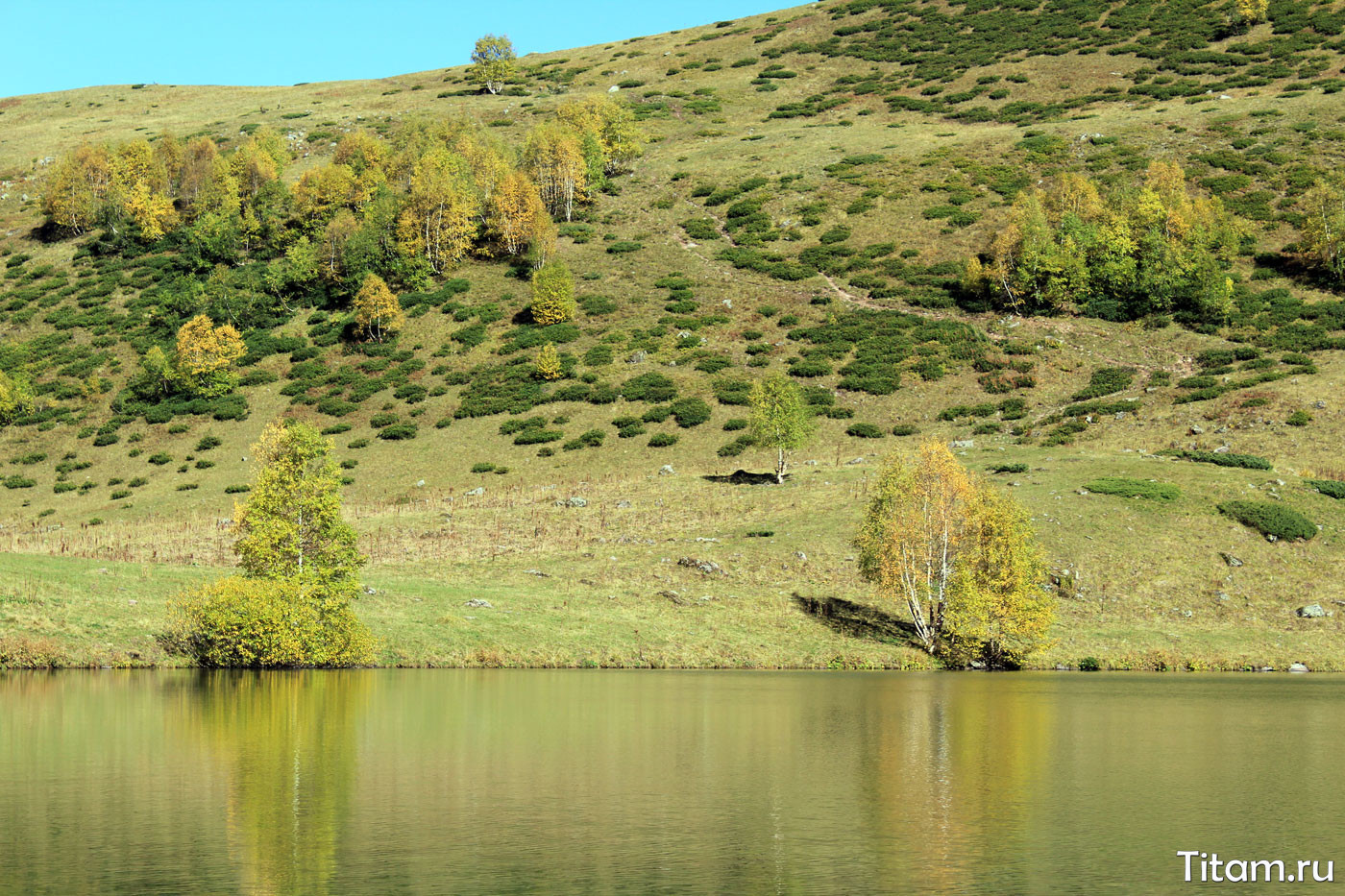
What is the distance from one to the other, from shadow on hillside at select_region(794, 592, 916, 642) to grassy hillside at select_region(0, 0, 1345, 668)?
299mm

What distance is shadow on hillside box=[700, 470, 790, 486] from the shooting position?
69.2 meters

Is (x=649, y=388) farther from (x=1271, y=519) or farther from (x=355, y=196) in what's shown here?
(x=355, y=196)

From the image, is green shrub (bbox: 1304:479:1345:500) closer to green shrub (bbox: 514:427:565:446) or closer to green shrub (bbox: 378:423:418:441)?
green shrub (bbox: 514:427:565:446)

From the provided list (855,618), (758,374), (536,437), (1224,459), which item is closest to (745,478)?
(536,437)

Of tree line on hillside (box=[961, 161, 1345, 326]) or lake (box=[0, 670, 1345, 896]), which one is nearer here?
lake (box=[0, 670, 1345, 896])

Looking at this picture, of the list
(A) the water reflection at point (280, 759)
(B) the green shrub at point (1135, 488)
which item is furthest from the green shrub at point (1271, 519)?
(A) the water reflection at point (280, 759)

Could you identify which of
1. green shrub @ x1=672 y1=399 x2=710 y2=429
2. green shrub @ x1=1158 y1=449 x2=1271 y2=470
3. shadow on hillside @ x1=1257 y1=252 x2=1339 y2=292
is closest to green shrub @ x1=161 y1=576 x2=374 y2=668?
green shrub @ x1=672 y1=399 x2=710 y2=429

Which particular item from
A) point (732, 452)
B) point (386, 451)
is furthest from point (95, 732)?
point (386, 451)

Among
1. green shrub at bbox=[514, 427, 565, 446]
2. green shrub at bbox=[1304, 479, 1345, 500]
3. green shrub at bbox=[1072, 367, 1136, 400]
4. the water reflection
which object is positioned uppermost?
green shrub at bbox=[1072, 367, 1136, 400]

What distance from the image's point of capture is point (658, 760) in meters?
22.2

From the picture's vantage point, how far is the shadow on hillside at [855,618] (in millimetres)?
46750

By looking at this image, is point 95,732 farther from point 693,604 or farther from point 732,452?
point 732,452

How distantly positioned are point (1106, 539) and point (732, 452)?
3052 cm

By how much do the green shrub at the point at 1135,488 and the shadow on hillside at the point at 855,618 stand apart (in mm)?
16669
